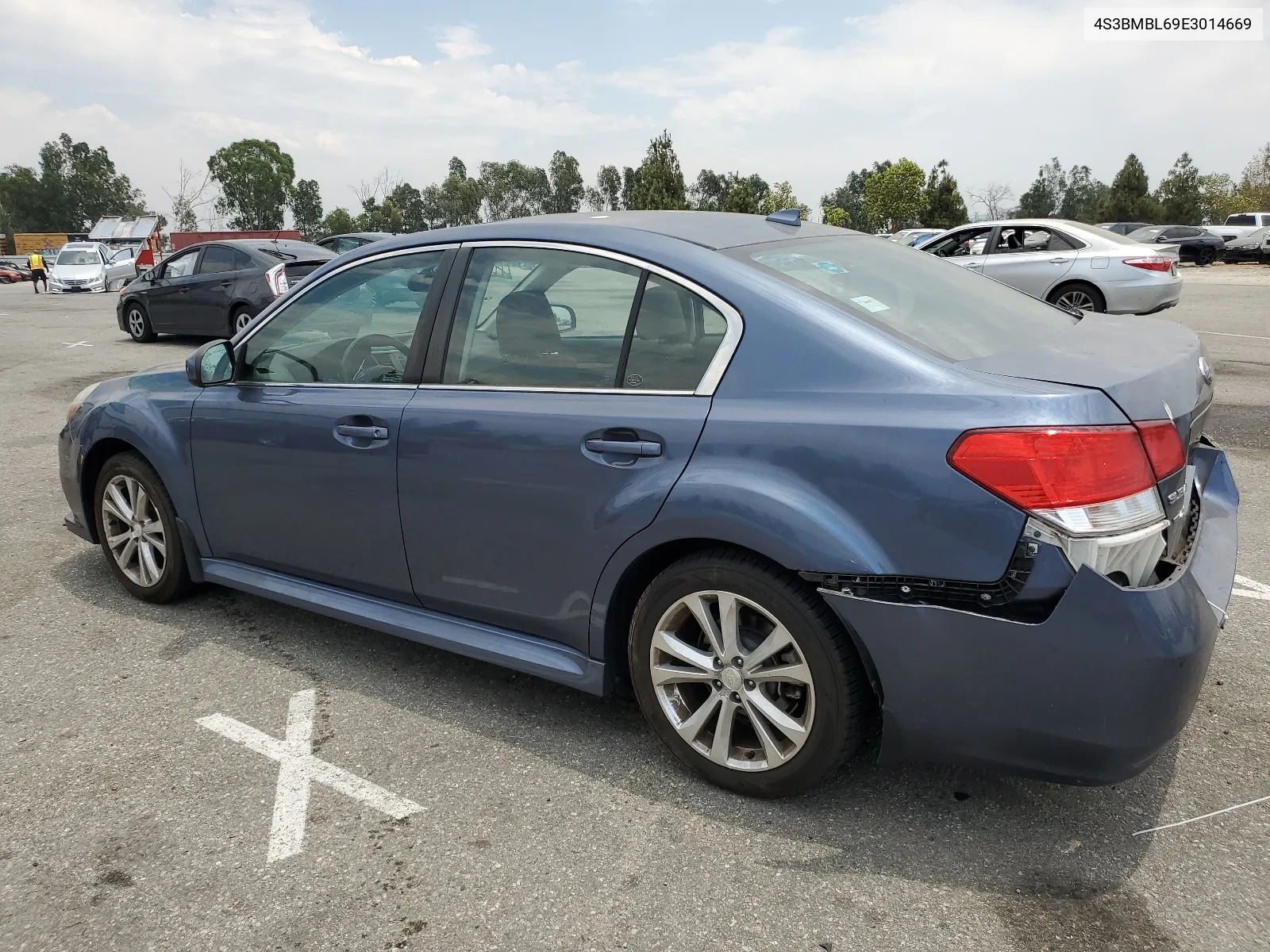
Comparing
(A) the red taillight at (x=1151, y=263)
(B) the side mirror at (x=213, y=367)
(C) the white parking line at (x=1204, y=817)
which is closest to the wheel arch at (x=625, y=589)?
(C) the white parking line at (x=1204, y=817)

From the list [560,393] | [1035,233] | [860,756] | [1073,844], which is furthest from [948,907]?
[1035,233]

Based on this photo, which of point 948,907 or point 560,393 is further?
point 560,393

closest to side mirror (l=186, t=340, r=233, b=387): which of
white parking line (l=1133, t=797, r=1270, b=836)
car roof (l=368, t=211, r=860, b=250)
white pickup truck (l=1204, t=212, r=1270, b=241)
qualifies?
car roof (l=368, t=211, r=860, b=250)

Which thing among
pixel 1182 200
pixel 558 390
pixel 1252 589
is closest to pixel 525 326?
pixel 558 390

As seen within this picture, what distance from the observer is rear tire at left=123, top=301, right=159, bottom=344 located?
1502 centimetres

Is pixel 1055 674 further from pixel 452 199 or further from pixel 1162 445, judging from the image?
pixel 452 199

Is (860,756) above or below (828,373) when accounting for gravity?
below

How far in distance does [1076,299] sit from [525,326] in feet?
35.5

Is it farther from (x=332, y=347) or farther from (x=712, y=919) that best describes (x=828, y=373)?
(x=332, y=347)

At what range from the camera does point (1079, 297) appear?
12.1 meters

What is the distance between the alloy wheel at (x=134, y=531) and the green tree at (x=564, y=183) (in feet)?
372

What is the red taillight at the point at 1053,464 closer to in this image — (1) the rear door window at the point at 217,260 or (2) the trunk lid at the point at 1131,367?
(2) the trunk lid at the point at 1131,367

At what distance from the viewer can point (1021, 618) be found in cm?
226

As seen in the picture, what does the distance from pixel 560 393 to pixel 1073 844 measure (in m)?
1.88
